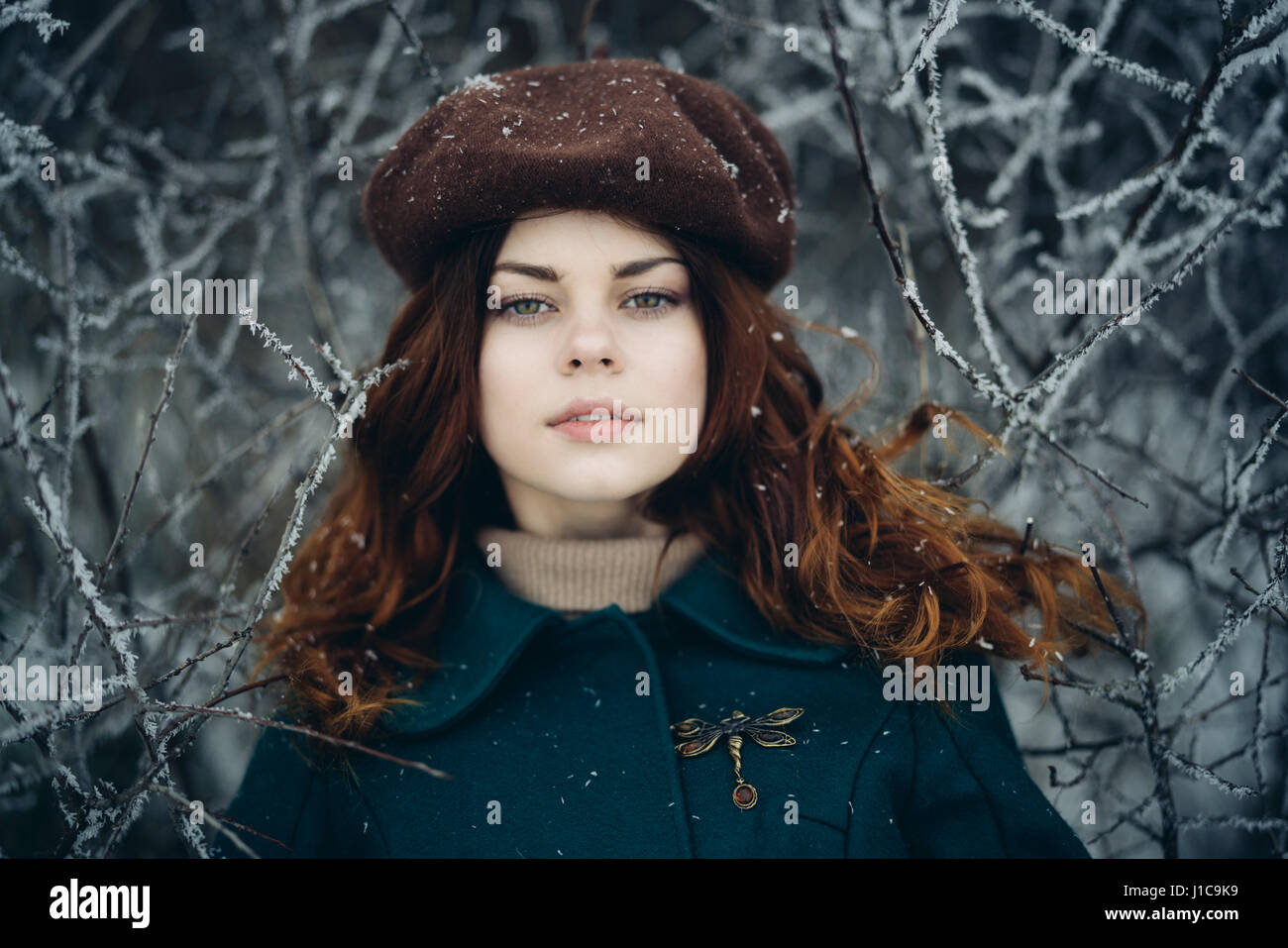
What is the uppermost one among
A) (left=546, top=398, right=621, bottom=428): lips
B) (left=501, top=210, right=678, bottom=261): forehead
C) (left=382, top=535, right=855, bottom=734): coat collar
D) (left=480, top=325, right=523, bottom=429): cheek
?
(left=501, top=210, right=678, bottom=261): forehead

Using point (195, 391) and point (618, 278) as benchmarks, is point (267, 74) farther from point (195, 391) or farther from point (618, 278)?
point (618, 278)

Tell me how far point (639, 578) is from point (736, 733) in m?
0.34

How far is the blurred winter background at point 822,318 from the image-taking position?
1381mm

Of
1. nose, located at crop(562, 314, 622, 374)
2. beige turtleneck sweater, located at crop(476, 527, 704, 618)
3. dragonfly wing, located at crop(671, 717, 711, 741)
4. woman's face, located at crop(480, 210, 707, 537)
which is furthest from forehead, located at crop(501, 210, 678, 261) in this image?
dragonfly wing, located at crop(671, 717, 711, 741)

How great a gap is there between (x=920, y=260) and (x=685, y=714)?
2.41 meters

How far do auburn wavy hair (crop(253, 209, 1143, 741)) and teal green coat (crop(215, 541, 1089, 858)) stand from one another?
0.08 m

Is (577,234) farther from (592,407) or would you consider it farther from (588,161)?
(592,407)

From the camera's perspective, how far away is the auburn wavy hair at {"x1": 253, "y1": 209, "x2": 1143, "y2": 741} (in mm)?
1422

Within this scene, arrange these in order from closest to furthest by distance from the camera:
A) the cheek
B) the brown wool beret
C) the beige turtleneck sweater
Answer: the brown wool beret → the cheek → the beige turtleneck sweater

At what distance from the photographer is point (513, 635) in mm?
1487

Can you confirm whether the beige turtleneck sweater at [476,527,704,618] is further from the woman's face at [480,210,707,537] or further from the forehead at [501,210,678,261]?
the forehead at [501,210,678,261]

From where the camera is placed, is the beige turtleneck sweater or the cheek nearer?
the cheek


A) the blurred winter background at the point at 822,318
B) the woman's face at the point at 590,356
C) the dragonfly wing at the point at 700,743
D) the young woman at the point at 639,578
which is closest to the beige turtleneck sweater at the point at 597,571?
the young woman at the point at 639,578
